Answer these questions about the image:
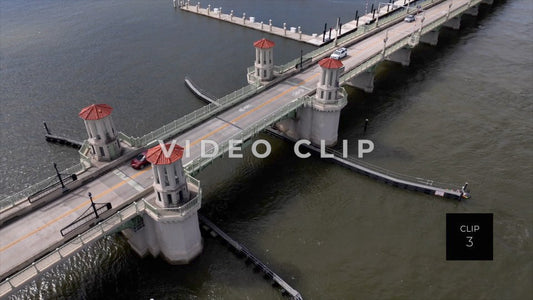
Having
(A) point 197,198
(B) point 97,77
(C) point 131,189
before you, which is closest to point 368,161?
(A) point 197,198

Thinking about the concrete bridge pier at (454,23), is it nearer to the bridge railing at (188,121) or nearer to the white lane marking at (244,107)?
the bridge railing at (188,121)

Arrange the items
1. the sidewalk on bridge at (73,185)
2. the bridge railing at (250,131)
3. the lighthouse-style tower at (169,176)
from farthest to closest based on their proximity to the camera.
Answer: the bridge railing at (250,131) < the sidewalk on bridge at (73,185) < the lighthouse-style tower at (169,176)

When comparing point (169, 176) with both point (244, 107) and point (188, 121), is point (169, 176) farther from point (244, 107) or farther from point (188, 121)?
point (244, 107)

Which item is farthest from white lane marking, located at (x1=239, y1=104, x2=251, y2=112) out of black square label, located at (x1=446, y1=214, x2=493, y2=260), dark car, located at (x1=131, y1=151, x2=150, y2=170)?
black square label, located at (x1=446, y1=214, x2=493, y2=260)

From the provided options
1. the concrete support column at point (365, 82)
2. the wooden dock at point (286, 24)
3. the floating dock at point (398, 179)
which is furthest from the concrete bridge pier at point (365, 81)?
the floating dock at point (398, 179)

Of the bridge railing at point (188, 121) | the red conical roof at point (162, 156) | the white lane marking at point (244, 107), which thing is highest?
the red conical roof at point (162, 156)

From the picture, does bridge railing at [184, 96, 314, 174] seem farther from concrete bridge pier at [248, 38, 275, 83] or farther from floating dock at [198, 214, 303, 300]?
concrete bridge pier at [248, 38, 275, 83]
